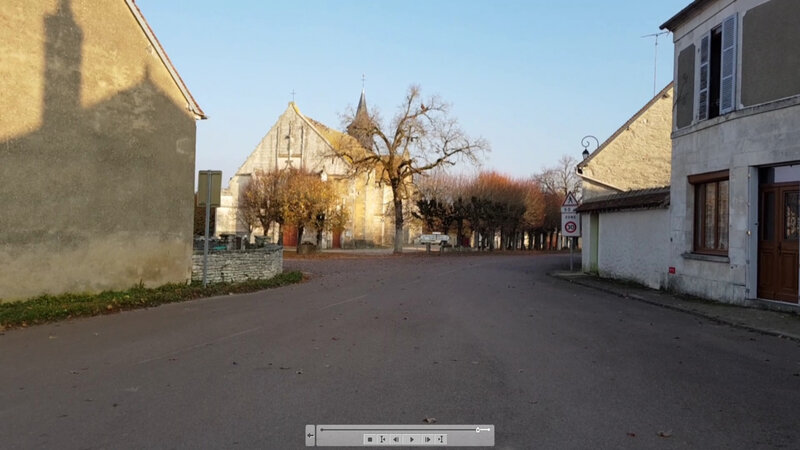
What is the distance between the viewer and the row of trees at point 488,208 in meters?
47.9

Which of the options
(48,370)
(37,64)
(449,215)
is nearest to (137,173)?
(37,64)

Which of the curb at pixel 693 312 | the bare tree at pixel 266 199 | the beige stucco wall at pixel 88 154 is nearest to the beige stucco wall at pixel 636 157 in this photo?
the curb at pixel 693 312

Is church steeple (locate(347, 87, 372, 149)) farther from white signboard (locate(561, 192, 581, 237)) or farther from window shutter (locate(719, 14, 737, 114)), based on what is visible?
window shutter (locate(719, 14, 737, 114))

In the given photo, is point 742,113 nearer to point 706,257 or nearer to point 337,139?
point 706,257

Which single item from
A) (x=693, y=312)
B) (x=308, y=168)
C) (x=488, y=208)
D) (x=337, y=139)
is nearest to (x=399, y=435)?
(x=693, y=312)

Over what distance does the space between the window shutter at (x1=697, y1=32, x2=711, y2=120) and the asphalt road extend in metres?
5.70

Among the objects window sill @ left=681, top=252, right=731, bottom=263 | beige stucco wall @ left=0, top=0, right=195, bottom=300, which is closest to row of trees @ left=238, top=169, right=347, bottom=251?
beige stucco wall @ left=0, top=0, right=195, bottom=300

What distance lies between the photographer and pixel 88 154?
1331cm

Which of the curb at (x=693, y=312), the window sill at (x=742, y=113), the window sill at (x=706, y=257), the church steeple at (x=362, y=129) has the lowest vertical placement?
the curb at (x=693, y=312)

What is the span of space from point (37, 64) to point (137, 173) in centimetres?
314

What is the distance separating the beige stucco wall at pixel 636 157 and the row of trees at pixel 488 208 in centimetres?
2123

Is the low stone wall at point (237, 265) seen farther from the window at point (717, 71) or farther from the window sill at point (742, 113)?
the window at point (717, 71)

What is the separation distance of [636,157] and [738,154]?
12760 millimetres

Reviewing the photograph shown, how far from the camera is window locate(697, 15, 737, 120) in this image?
1346 cm
